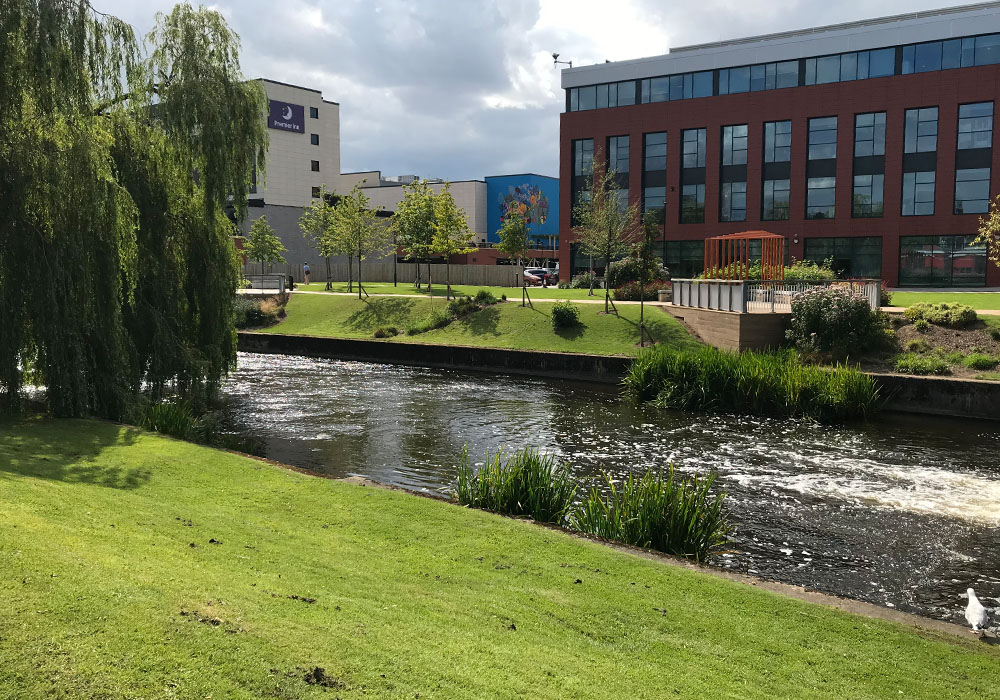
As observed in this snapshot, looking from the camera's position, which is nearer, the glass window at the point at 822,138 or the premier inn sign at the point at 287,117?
the glass window at the point at 822,138

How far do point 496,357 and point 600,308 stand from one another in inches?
280

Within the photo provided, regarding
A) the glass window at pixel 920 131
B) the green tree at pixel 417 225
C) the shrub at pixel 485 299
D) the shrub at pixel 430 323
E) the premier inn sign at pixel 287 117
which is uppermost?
the premier inn sign at pixel 287 117

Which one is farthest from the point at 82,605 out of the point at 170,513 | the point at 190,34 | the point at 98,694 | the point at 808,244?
the point at 808,244

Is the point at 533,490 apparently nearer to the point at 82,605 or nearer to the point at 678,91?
the point at 82,605

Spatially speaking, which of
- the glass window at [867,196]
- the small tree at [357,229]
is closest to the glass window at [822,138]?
the glass window at [867,196]

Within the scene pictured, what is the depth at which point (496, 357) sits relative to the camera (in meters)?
32.1

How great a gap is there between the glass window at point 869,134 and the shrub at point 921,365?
3262 cm

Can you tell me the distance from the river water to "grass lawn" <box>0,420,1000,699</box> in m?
3.32

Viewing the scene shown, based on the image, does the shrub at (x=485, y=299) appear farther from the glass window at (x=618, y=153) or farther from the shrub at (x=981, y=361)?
the glass window at (x=618, y=153)

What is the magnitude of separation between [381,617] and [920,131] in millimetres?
55305

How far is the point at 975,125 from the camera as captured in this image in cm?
4922

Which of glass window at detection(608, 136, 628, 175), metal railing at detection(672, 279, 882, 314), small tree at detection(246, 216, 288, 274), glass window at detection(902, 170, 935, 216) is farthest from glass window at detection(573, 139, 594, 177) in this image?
metal railing at detection(672, 279, 882, 314)

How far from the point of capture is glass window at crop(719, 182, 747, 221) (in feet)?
186

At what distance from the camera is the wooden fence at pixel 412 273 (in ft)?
199
